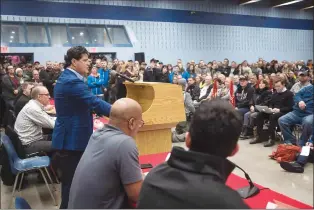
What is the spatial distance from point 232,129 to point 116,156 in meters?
0.64

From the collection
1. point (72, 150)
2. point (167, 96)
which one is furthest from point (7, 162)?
point (167, 96)

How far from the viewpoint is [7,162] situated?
335 centimetres

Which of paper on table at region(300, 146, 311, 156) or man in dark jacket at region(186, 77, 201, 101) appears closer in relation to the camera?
paper on table at region(300, 146, 311, 156)

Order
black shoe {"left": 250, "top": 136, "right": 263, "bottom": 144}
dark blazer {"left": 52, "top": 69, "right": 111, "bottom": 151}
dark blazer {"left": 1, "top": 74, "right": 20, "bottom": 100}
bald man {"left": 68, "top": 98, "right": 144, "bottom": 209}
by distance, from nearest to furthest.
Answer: bald man {"left": 68, "top": 98, "right": 144, "bottom": 209}
dark blazer {"left": 52, "top": 69, "right": 111, "bottom": 151}
black shoe {"left": 250, "top": 136, "right": 263, "bottom": 144}
dark blazer {"left": 1, "top": 74, "right": 20, "bottom": 100}

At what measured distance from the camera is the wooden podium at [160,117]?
269cm

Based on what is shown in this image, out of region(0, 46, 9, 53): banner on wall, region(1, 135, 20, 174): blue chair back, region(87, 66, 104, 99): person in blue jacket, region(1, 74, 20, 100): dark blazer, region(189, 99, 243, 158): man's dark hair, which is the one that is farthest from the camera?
region(0, 46, 9, 53): banner on wall

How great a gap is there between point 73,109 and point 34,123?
1438 millimetres

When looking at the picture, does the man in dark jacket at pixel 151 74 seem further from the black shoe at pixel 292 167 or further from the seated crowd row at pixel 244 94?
the black shoe at pixel 292 167

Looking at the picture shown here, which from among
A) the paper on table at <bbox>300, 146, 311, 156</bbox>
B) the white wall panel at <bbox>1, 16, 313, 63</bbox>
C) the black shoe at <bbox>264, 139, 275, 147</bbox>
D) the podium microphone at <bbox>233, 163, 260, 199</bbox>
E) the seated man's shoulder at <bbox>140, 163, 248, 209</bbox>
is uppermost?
the white wall panel at <bbox>1, 16, 313, 63</bbox>

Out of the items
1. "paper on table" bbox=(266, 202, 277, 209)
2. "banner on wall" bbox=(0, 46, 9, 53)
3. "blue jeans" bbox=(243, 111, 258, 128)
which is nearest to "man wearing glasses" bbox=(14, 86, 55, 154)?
"paper on table" bbox=(266, 202, 277, 209)

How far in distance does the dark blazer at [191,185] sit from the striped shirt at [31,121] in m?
2.71

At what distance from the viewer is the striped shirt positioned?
136 inches

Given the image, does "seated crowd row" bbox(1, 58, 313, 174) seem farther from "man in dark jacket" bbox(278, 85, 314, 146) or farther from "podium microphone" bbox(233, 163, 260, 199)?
"podium microphone" bbox(233, 163, 260, 199)

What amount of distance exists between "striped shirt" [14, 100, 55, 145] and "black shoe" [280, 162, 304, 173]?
2.74 m
